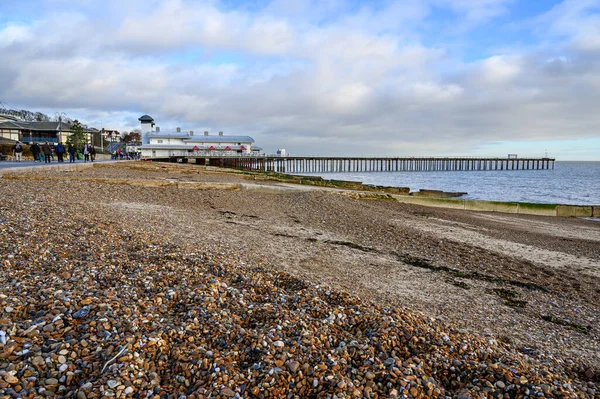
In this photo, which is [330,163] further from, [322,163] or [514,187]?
[514,187]

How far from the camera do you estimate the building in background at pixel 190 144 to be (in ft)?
210

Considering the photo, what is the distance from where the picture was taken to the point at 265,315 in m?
3.45

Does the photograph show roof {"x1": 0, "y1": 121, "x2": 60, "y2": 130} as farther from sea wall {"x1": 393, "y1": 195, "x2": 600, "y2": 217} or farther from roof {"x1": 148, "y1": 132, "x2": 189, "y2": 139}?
sea wall {"x1": 393, "y1": 195, "x2": 600, "y2": 217}

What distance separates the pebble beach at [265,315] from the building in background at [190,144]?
59110mm

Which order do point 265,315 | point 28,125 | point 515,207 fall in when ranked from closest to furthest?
point 265,315
point 515,207
point 28,125

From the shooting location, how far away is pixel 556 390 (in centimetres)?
267

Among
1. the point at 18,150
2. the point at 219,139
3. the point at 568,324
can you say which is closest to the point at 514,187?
the point at 568,324

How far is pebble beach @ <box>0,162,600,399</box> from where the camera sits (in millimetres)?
2551

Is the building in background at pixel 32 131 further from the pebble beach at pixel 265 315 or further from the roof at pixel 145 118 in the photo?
the pebble beach at pixel 265 315

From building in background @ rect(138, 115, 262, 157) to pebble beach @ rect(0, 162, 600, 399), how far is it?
194 feet

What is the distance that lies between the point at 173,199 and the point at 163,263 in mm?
7206

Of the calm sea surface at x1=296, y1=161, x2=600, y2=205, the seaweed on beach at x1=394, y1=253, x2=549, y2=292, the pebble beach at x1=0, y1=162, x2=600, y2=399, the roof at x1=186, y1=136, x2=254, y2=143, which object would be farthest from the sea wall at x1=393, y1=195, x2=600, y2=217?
the roof at x1=186, y1=136, x2=254, y2=143

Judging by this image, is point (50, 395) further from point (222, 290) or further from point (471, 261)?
point (471, 261)

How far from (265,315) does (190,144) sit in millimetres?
67821
